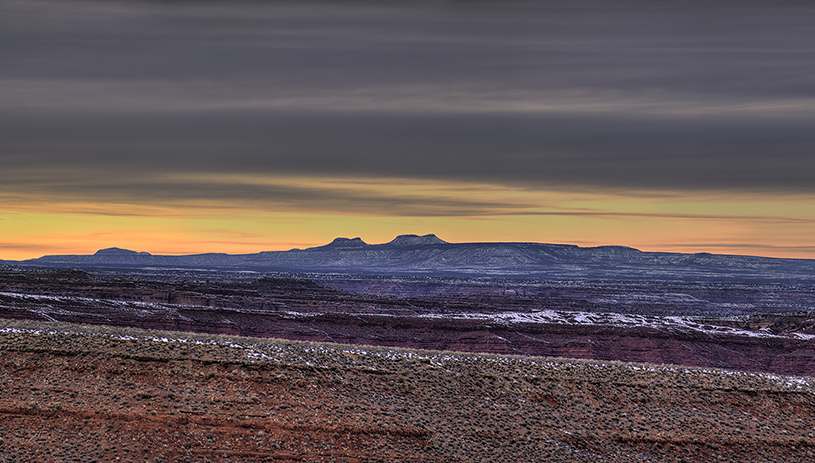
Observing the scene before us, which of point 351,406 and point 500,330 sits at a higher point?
point 351,406

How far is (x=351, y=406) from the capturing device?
2600cm

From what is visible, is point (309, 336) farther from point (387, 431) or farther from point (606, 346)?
point (387, 431)

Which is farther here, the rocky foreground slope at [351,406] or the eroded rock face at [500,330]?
the eroded rock face at [500,330]

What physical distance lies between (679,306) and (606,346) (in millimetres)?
87821

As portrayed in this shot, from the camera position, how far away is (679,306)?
149375 millimetres

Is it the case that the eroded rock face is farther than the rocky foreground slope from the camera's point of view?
Yes

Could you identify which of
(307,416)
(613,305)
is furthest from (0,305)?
(613,305)

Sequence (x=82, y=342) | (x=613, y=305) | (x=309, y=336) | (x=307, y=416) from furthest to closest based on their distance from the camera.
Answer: (x=613, y=305) < (x=309, y=336) < (x=82, y=342) < (x=307, y=416)

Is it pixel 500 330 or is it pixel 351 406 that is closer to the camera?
pixel 351 406

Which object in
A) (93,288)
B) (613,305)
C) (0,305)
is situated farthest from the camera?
(613,305)

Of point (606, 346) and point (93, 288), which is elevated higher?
point (93, 288)

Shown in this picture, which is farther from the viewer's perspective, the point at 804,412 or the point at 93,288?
the point at 93,288

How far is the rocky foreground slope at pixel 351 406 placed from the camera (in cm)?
2202

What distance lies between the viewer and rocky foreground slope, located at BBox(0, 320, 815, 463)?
22.0m
